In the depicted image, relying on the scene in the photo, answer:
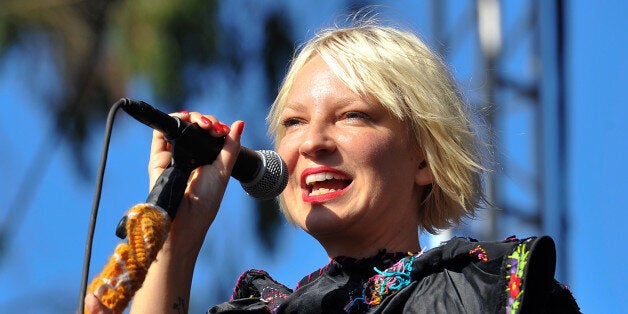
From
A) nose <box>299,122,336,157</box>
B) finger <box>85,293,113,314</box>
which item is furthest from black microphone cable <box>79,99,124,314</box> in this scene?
nose <box>299,122,336,157</box>

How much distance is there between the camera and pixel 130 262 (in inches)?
68.3

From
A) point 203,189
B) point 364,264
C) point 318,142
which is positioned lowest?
point 364,264

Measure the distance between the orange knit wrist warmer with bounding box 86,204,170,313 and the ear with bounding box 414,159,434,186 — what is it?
25.6 inches

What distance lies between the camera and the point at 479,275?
1.90m

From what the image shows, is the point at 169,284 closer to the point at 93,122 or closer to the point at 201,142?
the point at 201,142

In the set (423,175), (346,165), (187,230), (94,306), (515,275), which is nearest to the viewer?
(94,306)

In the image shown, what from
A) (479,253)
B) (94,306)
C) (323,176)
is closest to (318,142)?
(323,176)

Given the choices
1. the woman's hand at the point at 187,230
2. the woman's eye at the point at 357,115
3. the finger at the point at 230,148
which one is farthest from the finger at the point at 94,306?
the woman's eye at the point at 357,115

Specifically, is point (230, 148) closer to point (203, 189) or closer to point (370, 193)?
point (203, 189)

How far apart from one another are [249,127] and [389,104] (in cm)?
239

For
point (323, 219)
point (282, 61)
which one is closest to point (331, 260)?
point (323, 219)

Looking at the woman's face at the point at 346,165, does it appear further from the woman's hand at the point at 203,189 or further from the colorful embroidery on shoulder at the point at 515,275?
the colorful embroidery on shoulder at the point at 515,275

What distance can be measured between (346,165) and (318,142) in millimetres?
72

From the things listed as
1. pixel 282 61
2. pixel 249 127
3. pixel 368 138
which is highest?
pixel 282 61
